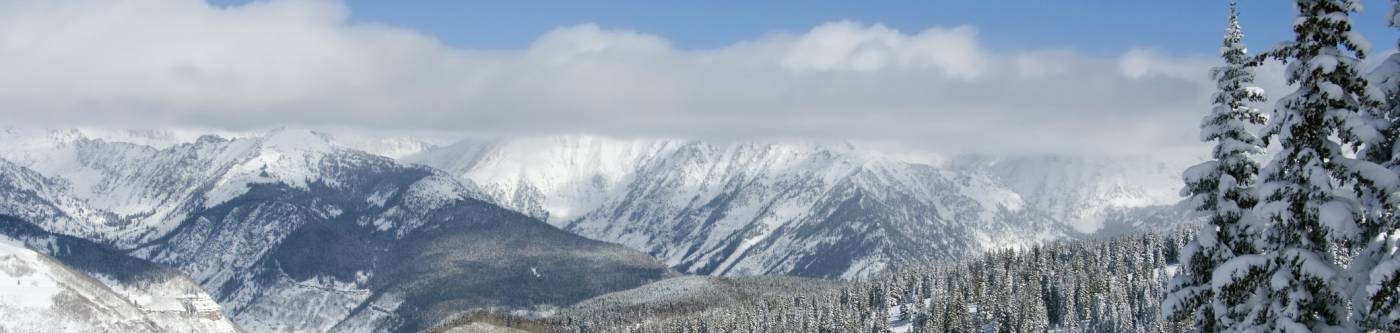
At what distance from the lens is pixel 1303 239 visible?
27734 mm

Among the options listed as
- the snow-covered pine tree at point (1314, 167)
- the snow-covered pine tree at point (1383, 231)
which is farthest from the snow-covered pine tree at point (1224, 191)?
the snow-covered pine tree at point (1383, 231)

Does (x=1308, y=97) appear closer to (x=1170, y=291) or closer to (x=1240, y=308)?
(x=1240, y=308)

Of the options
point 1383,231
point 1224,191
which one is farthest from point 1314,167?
point 1224,191

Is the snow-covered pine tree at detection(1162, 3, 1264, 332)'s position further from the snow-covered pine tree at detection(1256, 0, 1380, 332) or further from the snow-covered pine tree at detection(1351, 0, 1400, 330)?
the snow-covered pine tree at detection(1351, 0, 1400, 330)

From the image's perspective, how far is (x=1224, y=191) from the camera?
31.4m

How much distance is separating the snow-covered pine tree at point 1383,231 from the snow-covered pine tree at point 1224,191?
3.88 m

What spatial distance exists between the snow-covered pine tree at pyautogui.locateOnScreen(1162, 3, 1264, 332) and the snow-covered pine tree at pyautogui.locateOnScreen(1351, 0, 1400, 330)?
3883 mm

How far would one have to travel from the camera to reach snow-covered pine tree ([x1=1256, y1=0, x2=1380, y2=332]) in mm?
26859

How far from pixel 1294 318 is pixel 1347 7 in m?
7.23

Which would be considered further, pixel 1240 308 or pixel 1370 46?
pixel 1240 308

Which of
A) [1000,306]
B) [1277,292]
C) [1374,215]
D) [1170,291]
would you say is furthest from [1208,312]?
[1000,306]

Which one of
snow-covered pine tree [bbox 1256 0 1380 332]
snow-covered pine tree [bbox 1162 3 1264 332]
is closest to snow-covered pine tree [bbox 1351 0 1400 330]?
snow-covered pine tree [bbox 1256 0 1380 332]

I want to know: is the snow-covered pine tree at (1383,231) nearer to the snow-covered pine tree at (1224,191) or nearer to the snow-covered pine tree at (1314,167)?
the snow-covered pine tree at (1314,167)

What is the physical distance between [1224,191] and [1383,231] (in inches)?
202
